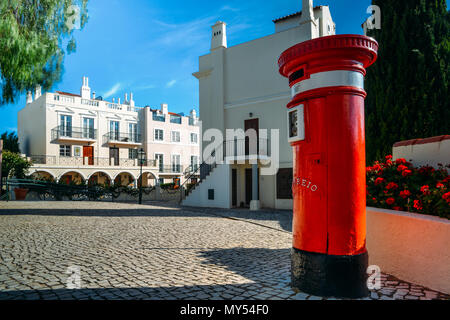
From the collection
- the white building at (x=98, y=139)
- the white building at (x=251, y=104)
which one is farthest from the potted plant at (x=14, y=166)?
the white building at (x=251, y=104)

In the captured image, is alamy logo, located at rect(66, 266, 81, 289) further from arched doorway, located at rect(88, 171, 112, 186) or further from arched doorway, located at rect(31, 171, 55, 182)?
arched doorway, located at rect(88, 171, 112, 186)

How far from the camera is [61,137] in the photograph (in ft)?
105

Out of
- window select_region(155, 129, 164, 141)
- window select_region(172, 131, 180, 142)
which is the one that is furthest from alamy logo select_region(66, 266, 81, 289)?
window select_region(172, 131, 180, 142)

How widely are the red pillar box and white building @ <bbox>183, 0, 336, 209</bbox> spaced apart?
12.2 m

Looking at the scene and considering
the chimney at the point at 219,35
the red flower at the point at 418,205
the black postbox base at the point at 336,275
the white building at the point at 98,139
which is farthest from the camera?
the white building at the point at 98,139

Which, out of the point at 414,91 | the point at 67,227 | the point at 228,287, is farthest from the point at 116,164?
the point at 228,287

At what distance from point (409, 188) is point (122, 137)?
35084 millimetres

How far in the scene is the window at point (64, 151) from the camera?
32.8m

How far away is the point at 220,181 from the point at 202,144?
289cm

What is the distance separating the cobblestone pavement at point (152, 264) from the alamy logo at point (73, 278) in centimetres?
5

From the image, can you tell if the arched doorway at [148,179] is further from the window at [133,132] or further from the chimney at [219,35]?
the chimney at [219,35]

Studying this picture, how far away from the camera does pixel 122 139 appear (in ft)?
121

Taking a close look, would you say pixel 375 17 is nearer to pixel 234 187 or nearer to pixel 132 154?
pixel 234 187

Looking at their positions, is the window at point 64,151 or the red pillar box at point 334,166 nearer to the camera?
the red pillar box at point 334,166
